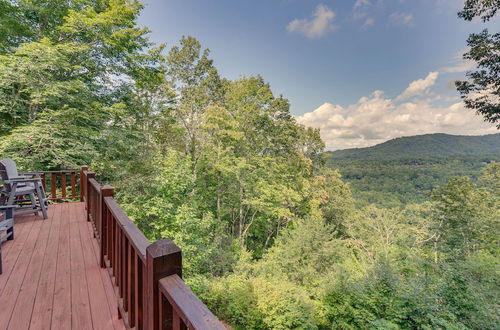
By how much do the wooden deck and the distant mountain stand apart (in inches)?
2279

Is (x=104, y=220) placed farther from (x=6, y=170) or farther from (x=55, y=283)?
(x=6, y=170)

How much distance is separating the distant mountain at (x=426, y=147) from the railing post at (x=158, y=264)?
58704 millimetres

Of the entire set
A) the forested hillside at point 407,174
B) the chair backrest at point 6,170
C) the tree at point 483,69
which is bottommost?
the forested hillside at point 407,174

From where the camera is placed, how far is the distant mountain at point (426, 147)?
185 feet

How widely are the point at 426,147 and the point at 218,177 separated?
2959 inches

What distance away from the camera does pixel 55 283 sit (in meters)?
1.99

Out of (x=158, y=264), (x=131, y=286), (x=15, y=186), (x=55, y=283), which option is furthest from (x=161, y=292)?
(x=15, y=186)

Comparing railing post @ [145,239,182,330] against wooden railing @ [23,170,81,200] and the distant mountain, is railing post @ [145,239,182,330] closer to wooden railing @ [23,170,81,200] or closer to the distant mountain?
wooden railing @ [23,170,81,200]

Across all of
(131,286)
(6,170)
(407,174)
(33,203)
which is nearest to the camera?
(131,286)

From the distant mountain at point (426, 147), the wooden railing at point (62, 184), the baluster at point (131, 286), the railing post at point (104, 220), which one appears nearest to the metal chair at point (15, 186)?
the wooden railing at point (62, 184)

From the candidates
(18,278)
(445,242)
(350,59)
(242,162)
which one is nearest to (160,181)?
(242,162)

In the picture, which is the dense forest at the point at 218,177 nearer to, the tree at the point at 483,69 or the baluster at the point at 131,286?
the tree at the point at 483,69

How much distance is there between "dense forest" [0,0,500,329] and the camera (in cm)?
605

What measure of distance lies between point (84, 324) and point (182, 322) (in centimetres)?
141
